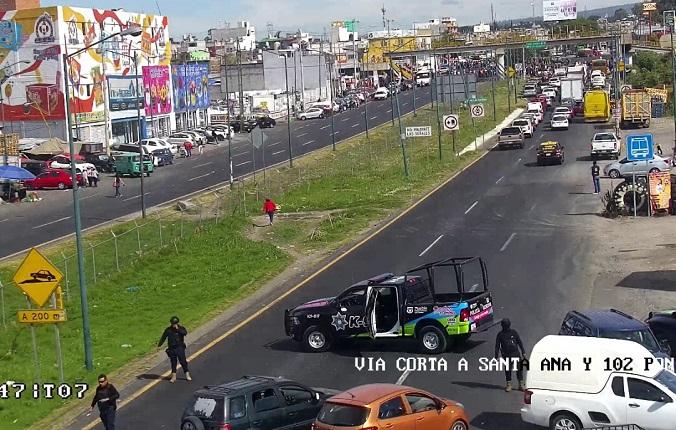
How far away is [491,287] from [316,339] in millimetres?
7549

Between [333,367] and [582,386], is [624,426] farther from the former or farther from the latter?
[333,367]

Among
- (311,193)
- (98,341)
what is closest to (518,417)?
(98,341)

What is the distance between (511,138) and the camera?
235ft

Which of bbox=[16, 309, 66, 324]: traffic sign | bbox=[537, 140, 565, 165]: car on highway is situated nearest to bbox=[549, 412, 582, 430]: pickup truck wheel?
bbox=[16, 309, 66, 324]: traffic sign

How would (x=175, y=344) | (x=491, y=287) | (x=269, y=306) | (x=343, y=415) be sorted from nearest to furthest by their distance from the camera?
(x=343, y=415), (x=175, y=344), (x=269, y=306), (x=491, y=287)

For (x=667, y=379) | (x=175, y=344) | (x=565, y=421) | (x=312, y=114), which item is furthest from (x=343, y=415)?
(x=312, y=114)

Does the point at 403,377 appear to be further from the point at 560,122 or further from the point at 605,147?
the point at 560,122

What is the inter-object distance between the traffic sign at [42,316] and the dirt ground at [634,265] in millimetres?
13459

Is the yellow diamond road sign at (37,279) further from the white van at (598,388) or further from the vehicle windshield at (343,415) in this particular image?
the white van at (598,388)

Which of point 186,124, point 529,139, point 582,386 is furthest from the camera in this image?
point 186,124

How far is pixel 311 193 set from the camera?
55.4m

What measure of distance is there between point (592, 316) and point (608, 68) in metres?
148

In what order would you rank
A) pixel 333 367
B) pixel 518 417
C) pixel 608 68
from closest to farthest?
pixel 518 417 → pixel 333 367 → pixel 608 68

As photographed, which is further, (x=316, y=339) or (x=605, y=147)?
(x=605, y=147)
